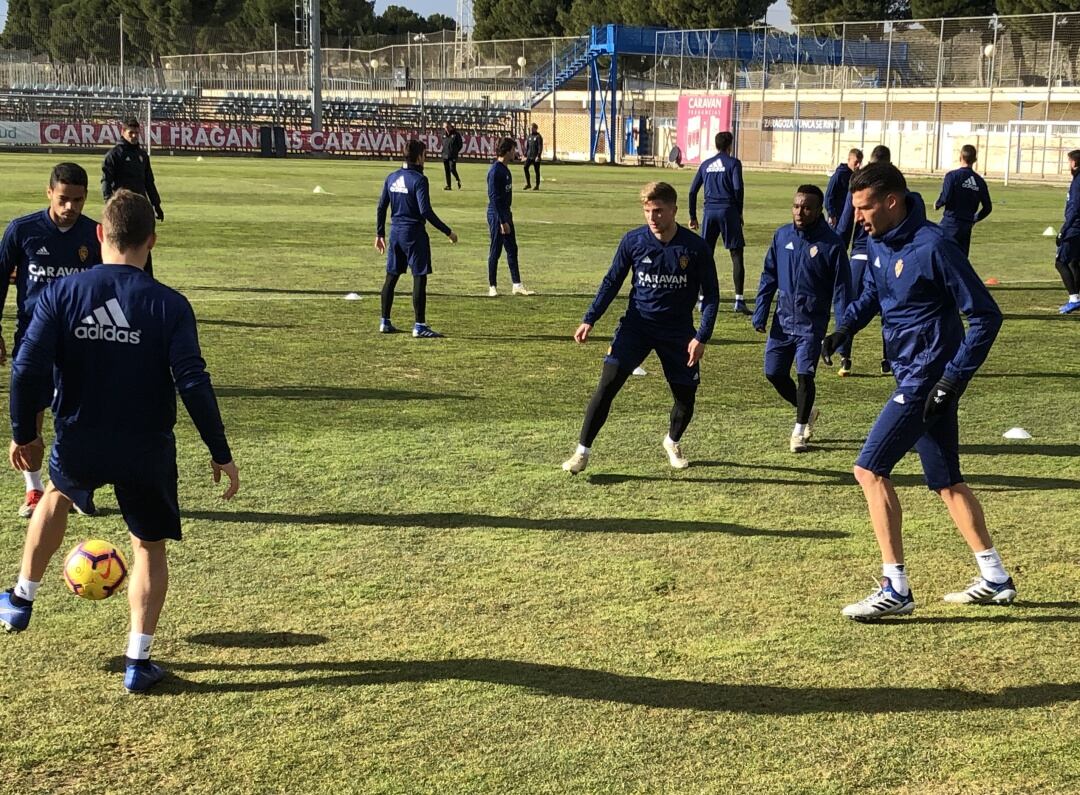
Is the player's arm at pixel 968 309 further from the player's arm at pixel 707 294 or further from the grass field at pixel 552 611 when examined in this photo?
the player's arm at pixel 707 294

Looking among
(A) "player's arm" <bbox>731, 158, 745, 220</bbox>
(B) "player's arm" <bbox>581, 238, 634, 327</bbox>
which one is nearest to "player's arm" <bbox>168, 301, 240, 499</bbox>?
(B) "player's arm" <bbox>581, 238, 634, 327</bbox>

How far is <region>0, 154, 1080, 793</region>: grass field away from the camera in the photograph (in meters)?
4.87

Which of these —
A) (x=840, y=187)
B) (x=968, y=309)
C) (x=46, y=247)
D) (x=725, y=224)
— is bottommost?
(x=725, y=224)

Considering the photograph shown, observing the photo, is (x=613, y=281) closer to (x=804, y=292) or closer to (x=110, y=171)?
(x=804, y=292)

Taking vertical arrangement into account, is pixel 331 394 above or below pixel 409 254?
below

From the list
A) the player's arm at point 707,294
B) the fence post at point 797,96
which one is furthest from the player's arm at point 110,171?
the fence post at point 797,96

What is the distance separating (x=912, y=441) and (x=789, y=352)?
3.68m

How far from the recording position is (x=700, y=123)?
5869 centimetres

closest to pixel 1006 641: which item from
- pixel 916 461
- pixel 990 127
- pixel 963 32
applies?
pixel 916 461

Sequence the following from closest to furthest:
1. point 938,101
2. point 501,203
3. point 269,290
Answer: point 501,203
point 269,290
point 938,101

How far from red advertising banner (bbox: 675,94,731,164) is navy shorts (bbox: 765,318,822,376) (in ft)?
158

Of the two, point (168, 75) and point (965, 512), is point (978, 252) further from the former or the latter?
point (168, 75)

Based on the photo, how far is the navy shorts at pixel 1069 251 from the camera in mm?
17156

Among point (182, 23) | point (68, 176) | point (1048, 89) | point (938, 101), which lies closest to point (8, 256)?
point (68, 176)
